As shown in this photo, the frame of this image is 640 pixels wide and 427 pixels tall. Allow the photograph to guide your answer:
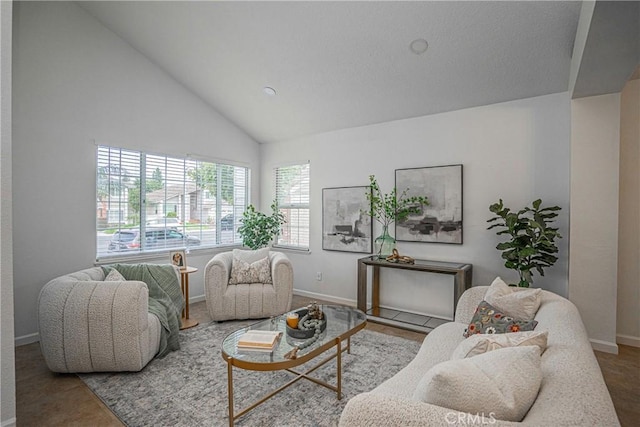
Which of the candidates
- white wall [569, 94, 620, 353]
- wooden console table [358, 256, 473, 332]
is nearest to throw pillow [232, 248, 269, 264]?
wooden console table [358, 256, 473, 332]

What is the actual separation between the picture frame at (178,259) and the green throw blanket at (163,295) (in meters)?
0.38

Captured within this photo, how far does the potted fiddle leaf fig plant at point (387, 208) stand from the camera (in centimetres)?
394

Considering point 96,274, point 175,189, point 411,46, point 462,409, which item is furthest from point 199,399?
point 411,46

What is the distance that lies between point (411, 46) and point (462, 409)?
9.63 feet

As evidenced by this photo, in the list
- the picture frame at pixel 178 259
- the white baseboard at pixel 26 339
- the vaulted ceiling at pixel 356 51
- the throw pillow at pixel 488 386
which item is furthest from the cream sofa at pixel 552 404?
the white baseboard at pixel 26 339

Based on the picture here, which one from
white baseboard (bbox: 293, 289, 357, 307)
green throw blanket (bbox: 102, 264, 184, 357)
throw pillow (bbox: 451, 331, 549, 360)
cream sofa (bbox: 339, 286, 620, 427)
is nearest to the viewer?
cream sofa (bbox: 339, 286, 620, 427)

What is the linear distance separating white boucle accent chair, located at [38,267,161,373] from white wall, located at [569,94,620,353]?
3778mm

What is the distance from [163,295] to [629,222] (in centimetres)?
454

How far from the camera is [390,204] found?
161 inches

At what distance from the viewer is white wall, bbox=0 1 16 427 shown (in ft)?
5.84

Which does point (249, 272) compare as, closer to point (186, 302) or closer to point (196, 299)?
point (186, 302)

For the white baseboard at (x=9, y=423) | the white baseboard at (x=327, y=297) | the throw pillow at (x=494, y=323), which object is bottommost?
the white baseboard at (x=327, y=297)

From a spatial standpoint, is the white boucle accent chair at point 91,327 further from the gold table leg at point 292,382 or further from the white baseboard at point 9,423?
the gold table leg at point 292,382

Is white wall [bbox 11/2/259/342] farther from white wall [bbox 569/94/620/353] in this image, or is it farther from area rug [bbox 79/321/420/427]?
white wall [bbox 569/94/620/353]
